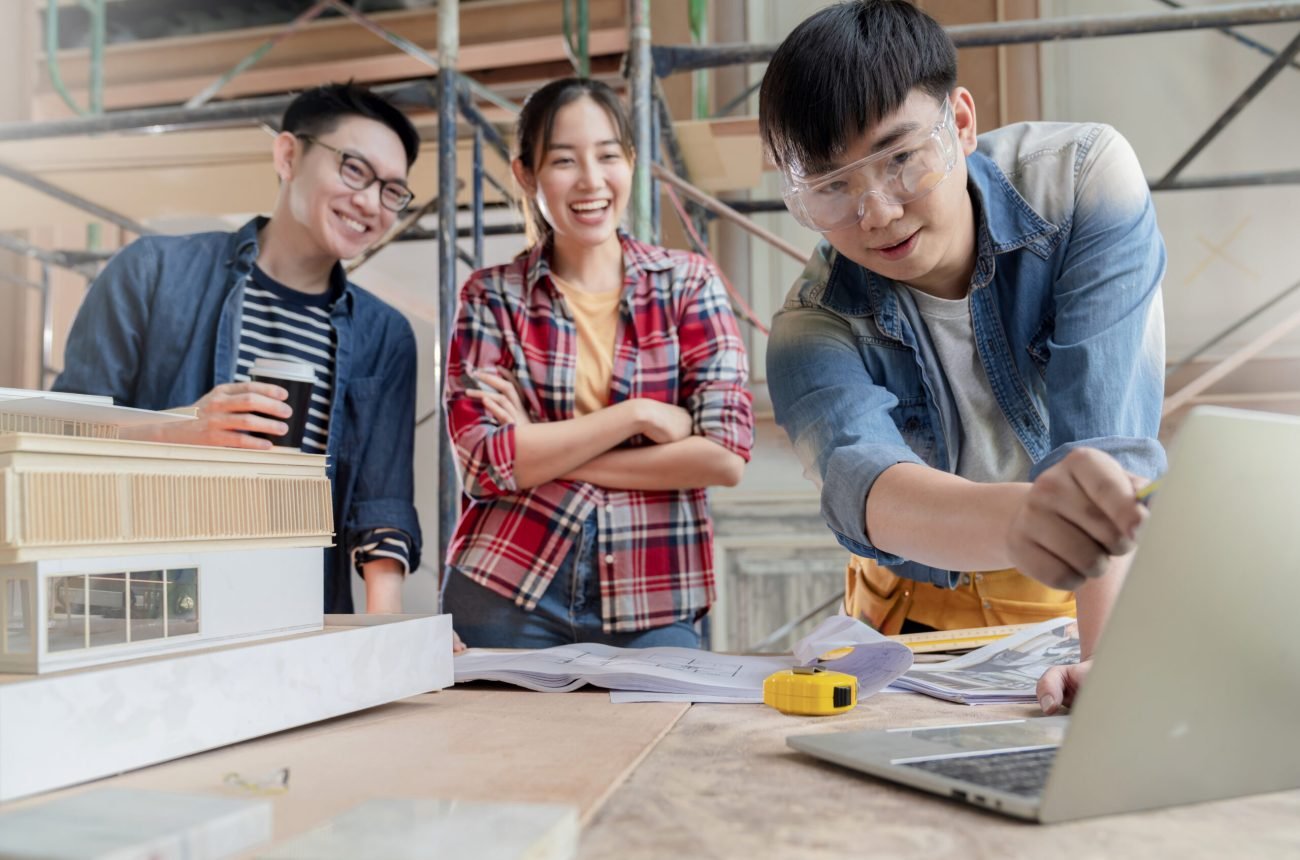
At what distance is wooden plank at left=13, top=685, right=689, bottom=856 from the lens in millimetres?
533

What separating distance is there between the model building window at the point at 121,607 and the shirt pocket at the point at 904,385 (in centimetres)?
73

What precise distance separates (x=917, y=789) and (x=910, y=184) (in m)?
0.60

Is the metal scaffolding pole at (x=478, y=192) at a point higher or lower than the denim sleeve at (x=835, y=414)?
higher

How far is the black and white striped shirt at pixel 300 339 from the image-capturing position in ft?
5.23

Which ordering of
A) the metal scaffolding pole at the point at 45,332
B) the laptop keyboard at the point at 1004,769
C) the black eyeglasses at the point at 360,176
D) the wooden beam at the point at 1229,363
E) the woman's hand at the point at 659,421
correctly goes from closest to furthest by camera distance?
the laptop keyboard at the point at 1004,769 → the woman's hand at the point at 659,421 → the black eyeglasses at the point at 360,176 → the wooden beam at the point at 1229,363 → the metal scaffolding pole at the point at 45,332

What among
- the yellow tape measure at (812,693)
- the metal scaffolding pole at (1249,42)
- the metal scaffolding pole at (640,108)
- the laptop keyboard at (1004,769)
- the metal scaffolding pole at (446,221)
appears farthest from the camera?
the metal scaffolding pole at (1249,42)

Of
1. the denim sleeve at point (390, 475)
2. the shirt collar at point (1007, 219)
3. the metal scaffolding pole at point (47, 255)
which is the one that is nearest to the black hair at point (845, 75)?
the shirt collar at point (1007, 219)

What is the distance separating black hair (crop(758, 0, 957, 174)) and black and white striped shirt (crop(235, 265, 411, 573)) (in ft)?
2.95

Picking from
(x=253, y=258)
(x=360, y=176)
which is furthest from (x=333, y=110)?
(x=253, y=258)

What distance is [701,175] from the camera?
3.23m

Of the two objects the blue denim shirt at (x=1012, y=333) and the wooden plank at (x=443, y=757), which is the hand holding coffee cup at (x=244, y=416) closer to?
the wooden plank at (x=443, y=757)

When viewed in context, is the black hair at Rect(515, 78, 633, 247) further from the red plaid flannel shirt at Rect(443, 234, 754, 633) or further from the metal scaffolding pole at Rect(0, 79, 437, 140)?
the metal scaffolding pole at Rect(0, 79, 437, 140)

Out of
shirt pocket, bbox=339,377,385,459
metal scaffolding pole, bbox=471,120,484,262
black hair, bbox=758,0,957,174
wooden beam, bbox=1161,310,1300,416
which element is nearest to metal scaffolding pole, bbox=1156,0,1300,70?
wooden beam, bbox=1161,310,1300,416

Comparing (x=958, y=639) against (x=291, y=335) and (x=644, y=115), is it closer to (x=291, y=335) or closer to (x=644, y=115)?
(x=291, y=335)
